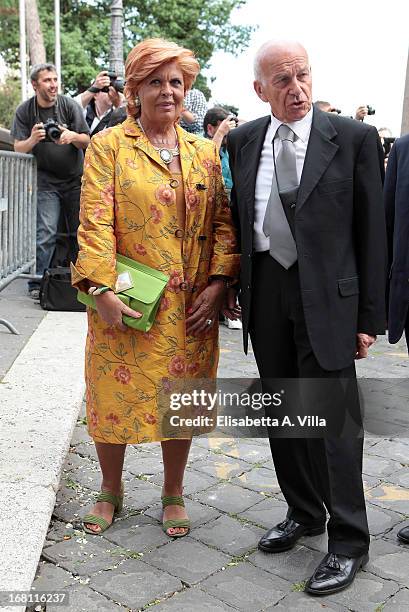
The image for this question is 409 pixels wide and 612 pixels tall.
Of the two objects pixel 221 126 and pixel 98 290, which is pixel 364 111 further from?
pixel 98 290

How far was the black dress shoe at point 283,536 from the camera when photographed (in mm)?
3334

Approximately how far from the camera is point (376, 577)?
313 centimetres

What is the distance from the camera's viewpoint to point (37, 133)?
7.57 m

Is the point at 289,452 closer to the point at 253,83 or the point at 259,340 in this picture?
the point at 259,340

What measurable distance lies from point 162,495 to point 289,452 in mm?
648

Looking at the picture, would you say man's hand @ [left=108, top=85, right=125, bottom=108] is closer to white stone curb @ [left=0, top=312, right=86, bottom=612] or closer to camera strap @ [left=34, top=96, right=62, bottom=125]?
camera strap @ [left=34, top=96, right=62, bottom=125]

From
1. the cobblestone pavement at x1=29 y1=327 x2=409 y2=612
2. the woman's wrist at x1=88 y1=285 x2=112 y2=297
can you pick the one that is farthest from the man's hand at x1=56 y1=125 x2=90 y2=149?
the woman's wrist at x1=88 y1=285 x2=112 y2=297

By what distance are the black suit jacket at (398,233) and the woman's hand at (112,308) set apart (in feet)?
3.53

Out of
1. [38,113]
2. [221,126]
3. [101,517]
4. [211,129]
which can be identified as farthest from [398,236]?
[38,113]

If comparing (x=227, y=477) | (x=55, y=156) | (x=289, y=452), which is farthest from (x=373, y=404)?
(x=55, y=156)

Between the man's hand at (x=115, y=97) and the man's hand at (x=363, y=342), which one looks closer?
the man's hand at (x=363, y=342)

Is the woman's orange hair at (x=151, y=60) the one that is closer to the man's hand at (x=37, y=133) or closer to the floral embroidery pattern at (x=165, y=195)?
the floral embroidery pattern at (x=165, y=195)

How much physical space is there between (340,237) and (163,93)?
0.90 meters

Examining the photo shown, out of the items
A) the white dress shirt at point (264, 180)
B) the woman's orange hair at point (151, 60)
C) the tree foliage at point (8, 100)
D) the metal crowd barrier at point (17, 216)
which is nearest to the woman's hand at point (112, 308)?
the white dress shirt at point (264, 180)
